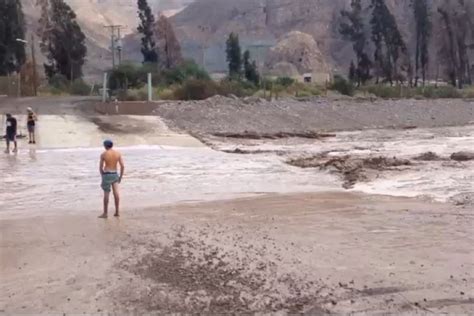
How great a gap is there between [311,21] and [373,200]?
122910 mm

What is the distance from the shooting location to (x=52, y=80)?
74.2m

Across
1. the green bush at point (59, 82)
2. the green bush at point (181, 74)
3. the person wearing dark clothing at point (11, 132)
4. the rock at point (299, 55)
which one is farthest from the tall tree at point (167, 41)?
the person wearing dark clothing at point (11, 132)

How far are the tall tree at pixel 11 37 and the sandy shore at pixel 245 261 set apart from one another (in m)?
59.6

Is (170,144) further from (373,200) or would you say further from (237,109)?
(373,200)

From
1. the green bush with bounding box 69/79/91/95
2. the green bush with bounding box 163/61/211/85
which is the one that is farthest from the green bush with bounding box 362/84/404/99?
the green bush with bounding box 69/79/91/95

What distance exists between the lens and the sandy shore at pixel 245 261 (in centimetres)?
897

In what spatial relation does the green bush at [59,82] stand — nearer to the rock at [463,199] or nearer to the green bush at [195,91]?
the green bush at [195,91]

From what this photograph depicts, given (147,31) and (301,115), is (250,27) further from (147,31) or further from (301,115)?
(301,115)

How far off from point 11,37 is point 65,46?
30.4ft

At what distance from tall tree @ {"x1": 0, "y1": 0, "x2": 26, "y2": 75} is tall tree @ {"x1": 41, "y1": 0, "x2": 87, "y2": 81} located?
6.23 metres

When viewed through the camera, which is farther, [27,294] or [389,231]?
[389,231]

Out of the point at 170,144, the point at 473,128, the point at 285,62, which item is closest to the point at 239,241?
the point at 170,144

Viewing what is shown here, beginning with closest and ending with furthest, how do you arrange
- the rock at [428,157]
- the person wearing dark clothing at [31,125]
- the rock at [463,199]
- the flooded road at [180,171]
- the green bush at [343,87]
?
1. the rock at [463,199]
2. the flooded road at [180,171]
3. the rock at [428,157]
4. the person wearing dark clothing at [31,125]
5. the green bush at [343,87]

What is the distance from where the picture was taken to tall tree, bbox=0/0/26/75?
71.6m
